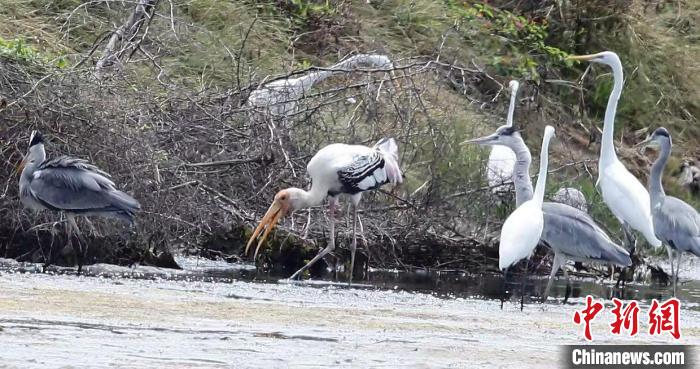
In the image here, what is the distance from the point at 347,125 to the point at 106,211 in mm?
3155

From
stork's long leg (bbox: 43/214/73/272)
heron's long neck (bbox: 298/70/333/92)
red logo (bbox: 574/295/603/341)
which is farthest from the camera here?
heron's long neck (bbox: 298/70/333/92)

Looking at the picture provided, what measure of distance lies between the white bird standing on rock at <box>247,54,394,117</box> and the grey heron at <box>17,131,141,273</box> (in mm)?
1719

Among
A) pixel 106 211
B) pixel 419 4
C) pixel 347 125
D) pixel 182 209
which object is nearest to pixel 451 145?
pixel 347 125

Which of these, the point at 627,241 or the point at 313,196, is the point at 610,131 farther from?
the point at 313,196

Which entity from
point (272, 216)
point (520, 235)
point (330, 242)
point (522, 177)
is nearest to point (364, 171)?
point (330, 242)

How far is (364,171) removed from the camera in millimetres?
11508

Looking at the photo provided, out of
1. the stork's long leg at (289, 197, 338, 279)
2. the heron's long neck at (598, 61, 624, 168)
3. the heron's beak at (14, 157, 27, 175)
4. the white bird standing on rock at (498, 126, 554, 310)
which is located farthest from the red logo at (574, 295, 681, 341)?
the heron's beak at (14, 157, 27, 175)

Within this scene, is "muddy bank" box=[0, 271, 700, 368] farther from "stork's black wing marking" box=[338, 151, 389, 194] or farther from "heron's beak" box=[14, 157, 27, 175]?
"stork's black wing marking" box=[338, 151, 389, 194]

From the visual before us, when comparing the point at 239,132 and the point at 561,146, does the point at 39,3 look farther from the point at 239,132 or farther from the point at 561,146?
the point at 561,146

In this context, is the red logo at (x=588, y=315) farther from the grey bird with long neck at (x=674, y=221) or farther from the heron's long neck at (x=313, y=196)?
the heron's long neck at (x=313, y=196)

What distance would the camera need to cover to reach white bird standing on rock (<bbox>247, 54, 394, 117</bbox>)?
12.2 m

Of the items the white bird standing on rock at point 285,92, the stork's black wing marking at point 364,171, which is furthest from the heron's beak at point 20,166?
the stork's black wing marking at point 364,171

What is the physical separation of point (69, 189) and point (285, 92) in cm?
246

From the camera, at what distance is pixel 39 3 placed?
50.3 ft
